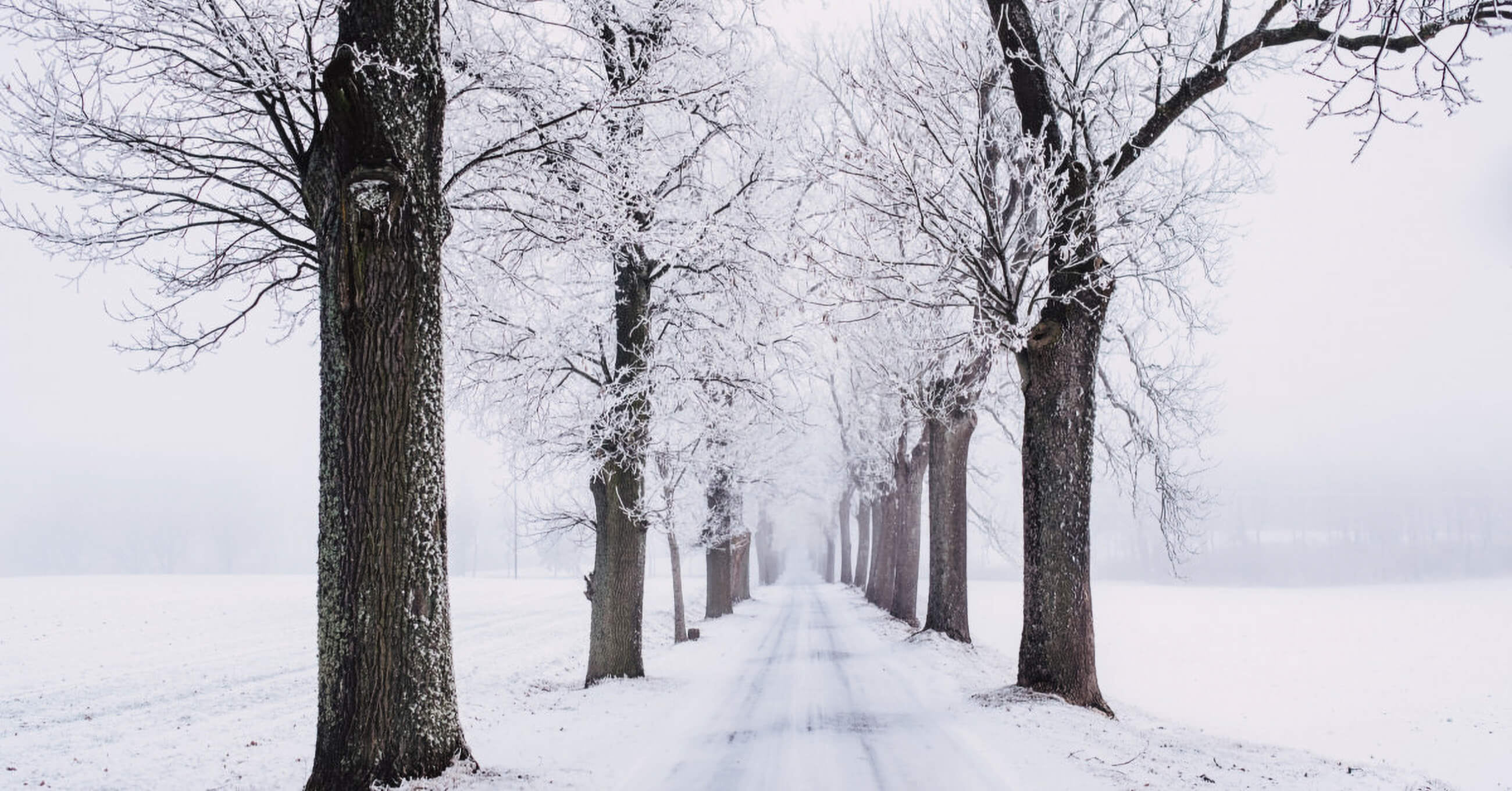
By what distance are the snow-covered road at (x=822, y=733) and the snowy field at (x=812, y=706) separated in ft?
0.13

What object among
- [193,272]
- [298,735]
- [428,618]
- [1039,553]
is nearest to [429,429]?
[428,618]

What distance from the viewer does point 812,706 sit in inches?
363

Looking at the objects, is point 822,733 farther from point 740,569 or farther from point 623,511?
point 740,569

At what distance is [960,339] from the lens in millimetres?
10078

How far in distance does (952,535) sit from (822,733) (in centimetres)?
917

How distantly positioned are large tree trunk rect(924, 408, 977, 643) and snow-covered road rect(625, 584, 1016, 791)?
7.57 feet

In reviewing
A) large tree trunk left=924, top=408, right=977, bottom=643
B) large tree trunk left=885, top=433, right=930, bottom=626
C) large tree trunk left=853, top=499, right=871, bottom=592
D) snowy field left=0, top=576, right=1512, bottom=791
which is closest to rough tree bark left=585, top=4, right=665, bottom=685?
snowy field left=0, top=576, right=1512, bottom=791

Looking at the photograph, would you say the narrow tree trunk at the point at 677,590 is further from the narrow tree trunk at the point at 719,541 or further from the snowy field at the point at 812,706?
the narrow tree trunk at the point at 719,541

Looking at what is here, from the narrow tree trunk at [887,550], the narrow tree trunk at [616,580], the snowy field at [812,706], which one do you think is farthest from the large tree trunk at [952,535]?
the narrow tree trunk at [887,550]

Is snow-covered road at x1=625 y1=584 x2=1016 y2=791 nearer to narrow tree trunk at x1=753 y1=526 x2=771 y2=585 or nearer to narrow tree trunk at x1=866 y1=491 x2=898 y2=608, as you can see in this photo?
narrow tree trunk at x1=866 y1=491 x2=898 y2=608

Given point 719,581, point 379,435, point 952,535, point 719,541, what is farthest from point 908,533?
point 379,435

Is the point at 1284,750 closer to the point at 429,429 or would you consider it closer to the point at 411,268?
the point at 429,429

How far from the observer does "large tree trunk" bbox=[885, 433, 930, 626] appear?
20.7 metres

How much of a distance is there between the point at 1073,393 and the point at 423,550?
7051mm
